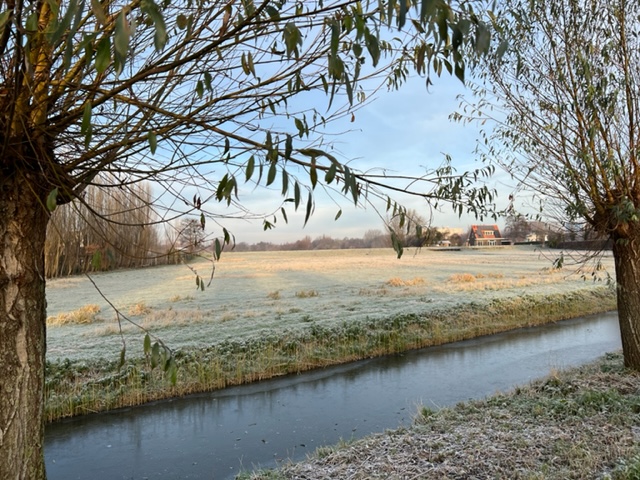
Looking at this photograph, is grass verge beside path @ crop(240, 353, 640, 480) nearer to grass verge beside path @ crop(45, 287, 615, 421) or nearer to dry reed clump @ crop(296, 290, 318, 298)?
grass verge beside path @ crop(45, 287, 615, 421)

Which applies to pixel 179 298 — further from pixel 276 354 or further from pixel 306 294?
pixel 276 354

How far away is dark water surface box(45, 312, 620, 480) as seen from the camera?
21.5ft

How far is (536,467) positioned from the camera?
3836 millimetres

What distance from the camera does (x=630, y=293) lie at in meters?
6.55

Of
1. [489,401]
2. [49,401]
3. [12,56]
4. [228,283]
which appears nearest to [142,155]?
[12,56]

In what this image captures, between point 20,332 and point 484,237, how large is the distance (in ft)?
261

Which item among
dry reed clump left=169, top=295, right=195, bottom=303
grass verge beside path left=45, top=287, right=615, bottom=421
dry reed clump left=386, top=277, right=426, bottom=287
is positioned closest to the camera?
grass verge beside path left=45, top=287, right=615, bottom=421

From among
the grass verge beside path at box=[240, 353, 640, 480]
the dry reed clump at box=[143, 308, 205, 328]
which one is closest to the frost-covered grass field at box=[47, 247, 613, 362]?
the dry reed clump at box=[143, 308, 205, 328]

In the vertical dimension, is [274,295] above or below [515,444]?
below

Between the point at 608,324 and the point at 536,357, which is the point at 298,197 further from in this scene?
the point at 608,324

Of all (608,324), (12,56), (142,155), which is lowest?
(608,324)

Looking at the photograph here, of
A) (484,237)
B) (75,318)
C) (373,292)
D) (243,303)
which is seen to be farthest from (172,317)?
(484,237)

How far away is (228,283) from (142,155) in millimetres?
25346

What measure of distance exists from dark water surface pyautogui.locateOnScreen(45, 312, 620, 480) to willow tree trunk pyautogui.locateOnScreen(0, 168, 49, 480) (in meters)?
4.06
